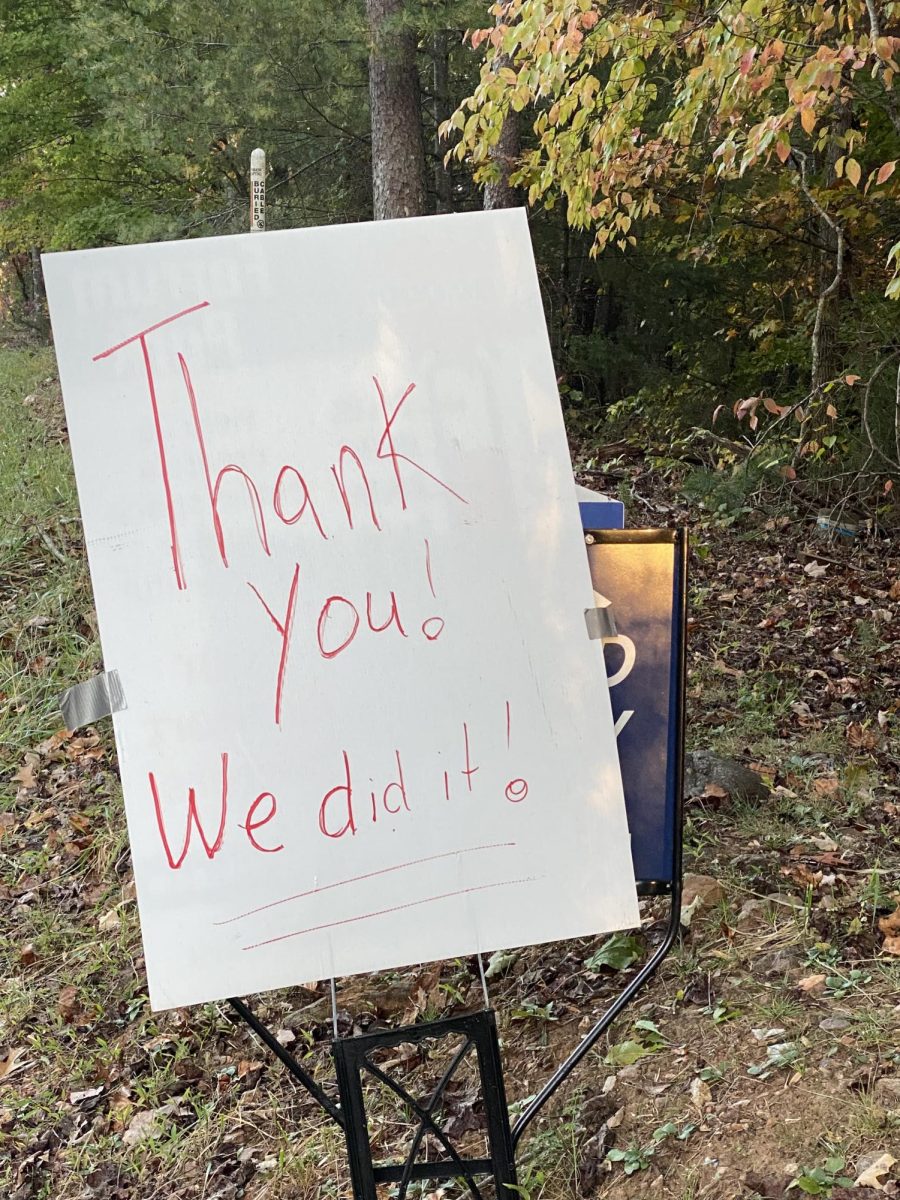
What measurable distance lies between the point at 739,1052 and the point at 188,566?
1.66 metres

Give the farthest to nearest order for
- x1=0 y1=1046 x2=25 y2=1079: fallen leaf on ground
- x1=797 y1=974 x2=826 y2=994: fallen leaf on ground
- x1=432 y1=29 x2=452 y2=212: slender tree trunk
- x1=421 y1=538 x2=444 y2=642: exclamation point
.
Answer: x1=432 y1=29 x2=452 y2=212: slender tree trunk, x1=0 y1=1046 x2=25 y2=1079: fallen leaf on ground, x1=797 y1=974 x2=826 y2=994: fallen leaf on ground, x1=421 y1=538 x2=444 y2=642: exclamation point

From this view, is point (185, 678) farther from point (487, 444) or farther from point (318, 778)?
point (487, 444)

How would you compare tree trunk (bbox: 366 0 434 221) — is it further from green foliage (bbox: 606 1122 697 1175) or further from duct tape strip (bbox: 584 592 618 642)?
green foliage (bbox: 606 1122 697 1175)

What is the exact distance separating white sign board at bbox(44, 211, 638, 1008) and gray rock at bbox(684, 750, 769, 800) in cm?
187

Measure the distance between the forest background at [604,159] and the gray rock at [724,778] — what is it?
130 centimetres

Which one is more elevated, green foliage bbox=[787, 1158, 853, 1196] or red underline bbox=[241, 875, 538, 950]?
red underline bbox=[241, 875, 538, 950]

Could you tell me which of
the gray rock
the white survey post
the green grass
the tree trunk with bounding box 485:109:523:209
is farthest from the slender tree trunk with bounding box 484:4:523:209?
the white survey post

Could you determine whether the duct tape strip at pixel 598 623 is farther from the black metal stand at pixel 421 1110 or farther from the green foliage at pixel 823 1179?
the green foliage at pixel 823 1179

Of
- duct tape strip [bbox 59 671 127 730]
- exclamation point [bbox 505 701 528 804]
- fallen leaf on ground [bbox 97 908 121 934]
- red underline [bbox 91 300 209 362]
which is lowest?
fallen leaf on ground [bbox 97 908 121 934]

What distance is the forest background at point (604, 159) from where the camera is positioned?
440 centimetres

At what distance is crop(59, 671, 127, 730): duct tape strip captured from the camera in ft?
5.45

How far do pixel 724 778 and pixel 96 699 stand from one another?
97.0 inches

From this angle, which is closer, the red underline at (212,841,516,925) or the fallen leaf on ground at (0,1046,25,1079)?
the red underline at (212,841,516,925)

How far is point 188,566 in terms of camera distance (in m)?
1.71
